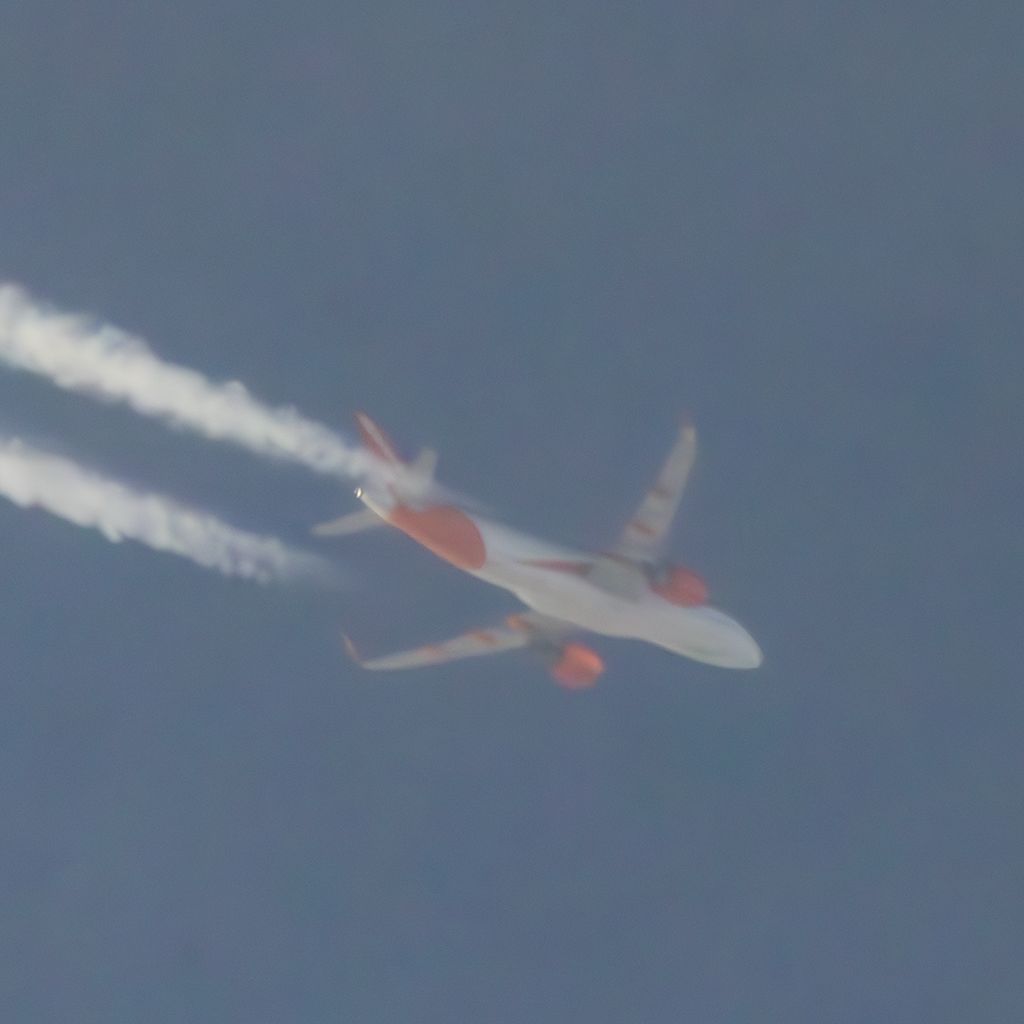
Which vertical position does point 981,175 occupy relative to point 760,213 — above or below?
above

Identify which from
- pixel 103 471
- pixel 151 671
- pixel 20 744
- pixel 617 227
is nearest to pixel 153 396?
pixel 103 471

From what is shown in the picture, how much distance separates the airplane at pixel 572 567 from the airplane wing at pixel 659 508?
3 cm

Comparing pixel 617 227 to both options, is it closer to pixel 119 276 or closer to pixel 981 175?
pixel 981 175

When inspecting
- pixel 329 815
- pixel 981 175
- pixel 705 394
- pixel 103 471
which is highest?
pixel 981 175

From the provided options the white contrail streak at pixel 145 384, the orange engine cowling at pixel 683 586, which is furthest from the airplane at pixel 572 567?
the white contrail streak at pixel 145 384

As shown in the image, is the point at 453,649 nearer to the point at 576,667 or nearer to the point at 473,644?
the point at 473,644

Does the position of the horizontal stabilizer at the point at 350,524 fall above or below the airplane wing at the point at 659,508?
below

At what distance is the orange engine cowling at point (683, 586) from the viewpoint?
50.7 metres

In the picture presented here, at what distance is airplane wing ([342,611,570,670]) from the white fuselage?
48.8 inches

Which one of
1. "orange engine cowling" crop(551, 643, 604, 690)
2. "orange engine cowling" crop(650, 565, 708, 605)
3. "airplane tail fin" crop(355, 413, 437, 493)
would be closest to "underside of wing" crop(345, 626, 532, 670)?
"orange engine cowling" crop(551, 643, 604, 690)

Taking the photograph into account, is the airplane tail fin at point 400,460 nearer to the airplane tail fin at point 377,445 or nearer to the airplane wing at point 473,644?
the airplane tail fin at point 377,445

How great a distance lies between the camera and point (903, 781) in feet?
179

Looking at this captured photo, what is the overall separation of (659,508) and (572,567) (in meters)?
3.59

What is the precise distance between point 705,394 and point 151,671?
21.8 m
